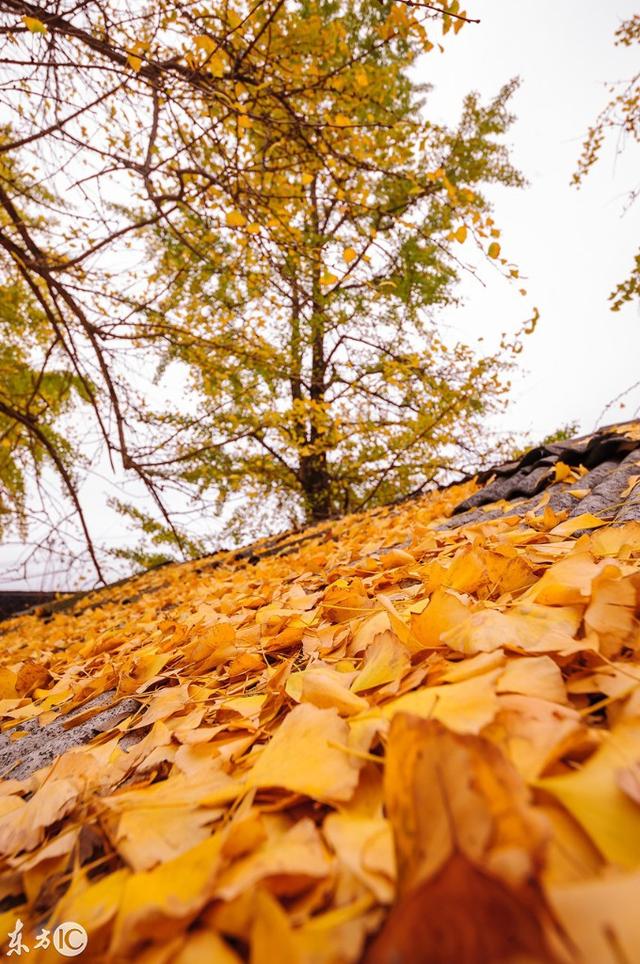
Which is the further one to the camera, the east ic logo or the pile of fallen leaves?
the east ic logo

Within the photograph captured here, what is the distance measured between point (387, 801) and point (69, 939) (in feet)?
0.85

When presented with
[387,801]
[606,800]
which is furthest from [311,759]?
[606,800]

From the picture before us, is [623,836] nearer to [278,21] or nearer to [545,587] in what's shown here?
[545,587]

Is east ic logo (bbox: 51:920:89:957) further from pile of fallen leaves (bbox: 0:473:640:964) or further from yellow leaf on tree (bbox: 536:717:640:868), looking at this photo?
yellow leaf on tree (bbox: 536:717:640:868)

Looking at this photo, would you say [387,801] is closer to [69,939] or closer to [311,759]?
[311,759]

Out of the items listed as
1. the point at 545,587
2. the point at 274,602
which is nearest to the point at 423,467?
the point at 274,602

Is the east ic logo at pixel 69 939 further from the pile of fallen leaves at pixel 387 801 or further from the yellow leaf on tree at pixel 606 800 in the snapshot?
the yellow leaf on tree at pixel 606 800

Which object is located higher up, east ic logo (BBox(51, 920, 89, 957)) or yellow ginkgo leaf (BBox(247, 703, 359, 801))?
yellow ginkgo leaf (BBox(247, 703, 359, 801))

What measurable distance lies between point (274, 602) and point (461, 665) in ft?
2.86

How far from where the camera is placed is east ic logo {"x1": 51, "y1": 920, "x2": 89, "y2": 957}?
0.32 metres

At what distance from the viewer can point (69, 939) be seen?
334 millimetres

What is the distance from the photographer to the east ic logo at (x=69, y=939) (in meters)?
0.32

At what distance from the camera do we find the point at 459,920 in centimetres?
20

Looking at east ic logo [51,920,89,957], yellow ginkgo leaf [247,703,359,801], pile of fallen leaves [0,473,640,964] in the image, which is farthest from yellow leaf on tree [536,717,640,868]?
east ic logo [51,920,89,957]
